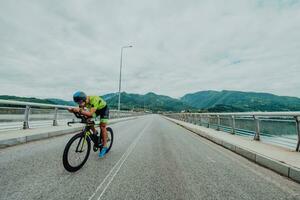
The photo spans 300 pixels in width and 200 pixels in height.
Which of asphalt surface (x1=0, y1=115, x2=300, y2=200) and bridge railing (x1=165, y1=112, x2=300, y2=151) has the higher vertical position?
bridge railing (x1=165, y1=112, x2=300, y2=151)

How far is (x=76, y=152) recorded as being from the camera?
4.41 metres

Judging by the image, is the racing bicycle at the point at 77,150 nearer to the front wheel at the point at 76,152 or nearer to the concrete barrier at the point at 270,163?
the front wheel at the point at 76,152

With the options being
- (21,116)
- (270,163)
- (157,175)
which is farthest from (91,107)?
(21,116)

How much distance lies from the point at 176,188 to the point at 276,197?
169cm

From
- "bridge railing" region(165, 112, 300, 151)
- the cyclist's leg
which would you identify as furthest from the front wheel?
"bridge railing" region(165, 112, 300, 151)

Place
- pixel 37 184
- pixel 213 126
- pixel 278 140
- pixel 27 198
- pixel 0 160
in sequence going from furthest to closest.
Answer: pixel 213 126
pixel 278 140
pixel 0 160
pixel 37 184
pixel 27 198

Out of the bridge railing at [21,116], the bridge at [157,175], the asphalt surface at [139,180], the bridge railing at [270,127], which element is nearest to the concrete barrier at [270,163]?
the bridge at [157,175]

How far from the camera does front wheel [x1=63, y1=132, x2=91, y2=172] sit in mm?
4072

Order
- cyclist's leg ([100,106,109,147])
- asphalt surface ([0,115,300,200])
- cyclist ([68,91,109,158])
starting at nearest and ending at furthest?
asphalt surface ([0,115,300,200]) < cyclist ([68,91,109,158]) < cyclist's leg ([100,106,109,147])

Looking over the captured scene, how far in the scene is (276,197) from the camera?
3.13 meters

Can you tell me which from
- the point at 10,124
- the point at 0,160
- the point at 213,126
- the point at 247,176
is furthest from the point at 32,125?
the point at 213,126

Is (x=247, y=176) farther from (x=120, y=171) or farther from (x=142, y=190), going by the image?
(x=120, y=171)

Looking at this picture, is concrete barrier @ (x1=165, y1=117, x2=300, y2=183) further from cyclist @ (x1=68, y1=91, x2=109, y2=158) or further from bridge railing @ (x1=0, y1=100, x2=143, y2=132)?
bridge railing @ (x1=0, y1=100, x2=143, y2=132)

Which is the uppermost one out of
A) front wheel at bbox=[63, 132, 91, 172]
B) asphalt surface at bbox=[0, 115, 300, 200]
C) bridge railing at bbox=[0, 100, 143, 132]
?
bridge railing at bbox=[0, 100, 143, 132]
